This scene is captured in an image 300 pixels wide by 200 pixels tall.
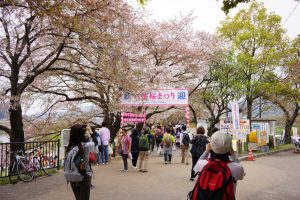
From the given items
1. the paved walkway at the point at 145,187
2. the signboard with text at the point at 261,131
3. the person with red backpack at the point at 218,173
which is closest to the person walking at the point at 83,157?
the person with red backpack at the point at 218,173

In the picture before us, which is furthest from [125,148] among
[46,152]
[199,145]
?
[199,145]

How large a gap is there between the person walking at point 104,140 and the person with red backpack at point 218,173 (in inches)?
377

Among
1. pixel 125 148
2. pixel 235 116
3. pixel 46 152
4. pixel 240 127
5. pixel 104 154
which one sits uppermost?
pixel 235 116

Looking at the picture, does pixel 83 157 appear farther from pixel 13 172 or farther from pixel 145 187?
pixel 13 172

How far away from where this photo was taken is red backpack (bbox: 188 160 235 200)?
3.06 meters

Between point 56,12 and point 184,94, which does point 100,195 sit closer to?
point 56,12

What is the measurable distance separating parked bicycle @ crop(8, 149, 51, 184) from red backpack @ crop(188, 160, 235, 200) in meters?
7.11

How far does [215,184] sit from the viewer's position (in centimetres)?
306

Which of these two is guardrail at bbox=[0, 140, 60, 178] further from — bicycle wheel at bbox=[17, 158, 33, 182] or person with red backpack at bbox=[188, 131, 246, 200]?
person with red backpack at bbox=[188, 131, 246, 200]

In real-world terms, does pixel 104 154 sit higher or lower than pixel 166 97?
lower

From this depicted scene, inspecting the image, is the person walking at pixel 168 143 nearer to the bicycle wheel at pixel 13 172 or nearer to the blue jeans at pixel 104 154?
the blue jeans at pixel 104 154

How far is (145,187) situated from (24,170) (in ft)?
11.7

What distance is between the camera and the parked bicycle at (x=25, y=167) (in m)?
8.91

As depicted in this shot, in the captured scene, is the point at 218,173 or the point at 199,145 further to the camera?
the point at 199,145
